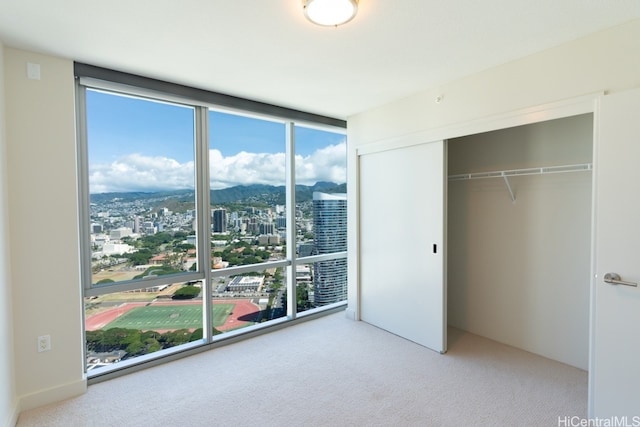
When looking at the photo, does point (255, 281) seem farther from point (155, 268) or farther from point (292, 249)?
point (155, 268)

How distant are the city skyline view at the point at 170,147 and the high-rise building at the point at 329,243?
459mm

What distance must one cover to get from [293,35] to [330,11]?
40cm

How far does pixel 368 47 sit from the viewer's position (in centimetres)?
216

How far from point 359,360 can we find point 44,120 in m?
3.11

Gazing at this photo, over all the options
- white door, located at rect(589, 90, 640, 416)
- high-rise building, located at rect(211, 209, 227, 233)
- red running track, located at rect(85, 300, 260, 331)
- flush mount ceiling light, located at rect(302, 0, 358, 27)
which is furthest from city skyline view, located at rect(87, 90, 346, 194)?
white door, located at rect(589, 90, 640, 416)

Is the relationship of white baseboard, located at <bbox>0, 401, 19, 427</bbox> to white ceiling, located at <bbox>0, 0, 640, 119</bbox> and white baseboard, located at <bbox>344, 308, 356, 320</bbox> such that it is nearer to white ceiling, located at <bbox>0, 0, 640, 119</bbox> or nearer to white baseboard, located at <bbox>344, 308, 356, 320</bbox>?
white ceiling, located at <bbox>0, 0, 640, 119</bbox>

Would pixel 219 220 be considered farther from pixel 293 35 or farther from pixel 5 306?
pixel 293 35

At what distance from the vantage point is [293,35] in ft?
6.57

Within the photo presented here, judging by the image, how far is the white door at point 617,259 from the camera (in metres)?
1.81

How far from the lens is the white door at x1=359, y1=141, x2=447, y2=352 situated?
9.85 feet

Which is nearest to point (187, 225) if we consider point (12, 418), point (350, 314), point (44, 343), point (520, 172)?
point (44, 343)

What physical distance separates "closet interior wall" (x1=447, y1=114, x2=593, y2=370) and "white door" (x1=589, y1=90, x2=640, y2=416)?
2.67 feet

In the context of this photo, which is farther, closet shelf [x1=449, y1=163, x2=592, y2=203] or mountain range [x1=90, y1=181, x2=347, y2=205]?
mountain range [x1=90, y1=181, x2=347, y2=205]

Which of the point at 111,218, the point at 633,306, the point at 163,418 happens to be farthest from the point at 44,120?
the point at 633,306
